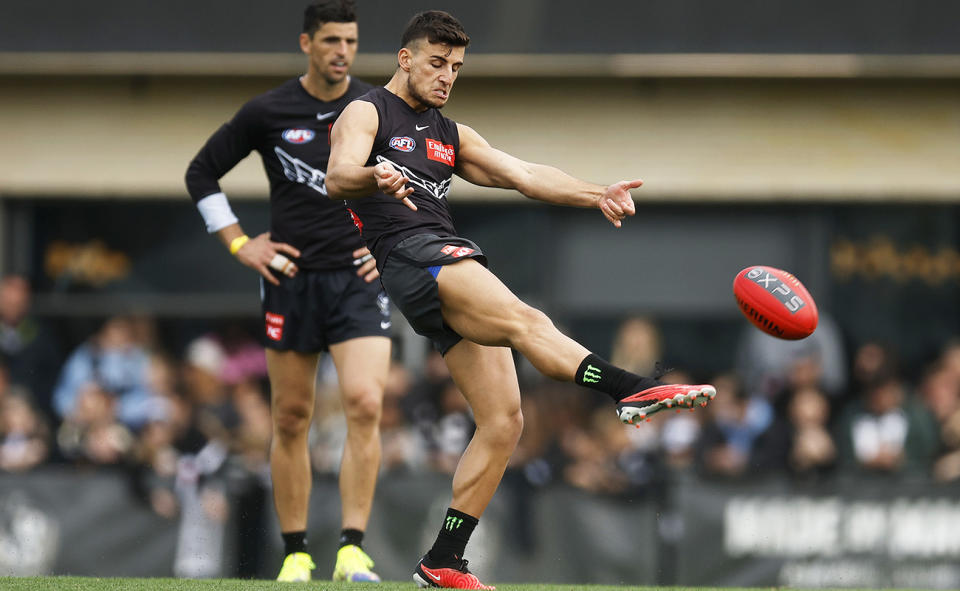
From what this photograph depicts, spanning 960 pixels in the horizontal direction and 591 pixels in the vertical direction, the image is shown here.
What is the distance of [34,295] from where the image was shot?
14148 millimetres

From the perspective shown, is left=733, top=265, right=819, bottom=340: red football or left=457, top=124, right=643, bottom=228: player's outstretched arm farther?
left=457, top=124, right=643, bottom=228: player's outstretched arm

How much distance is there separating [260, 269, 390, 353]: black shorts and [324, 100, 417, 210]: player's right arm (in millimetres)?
1410

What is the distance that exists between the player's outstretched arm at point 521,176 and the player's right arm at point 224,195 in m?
1.38

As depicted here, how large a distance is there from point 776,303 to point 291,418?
2.68 meters

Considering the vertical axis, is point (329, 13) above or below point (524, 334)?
above

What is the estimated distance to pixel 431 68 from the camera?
6238mm

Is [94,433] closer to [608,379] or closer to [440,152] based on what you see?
[440,152]

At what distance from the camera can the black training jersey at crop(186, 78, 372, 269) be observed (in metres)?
7.46

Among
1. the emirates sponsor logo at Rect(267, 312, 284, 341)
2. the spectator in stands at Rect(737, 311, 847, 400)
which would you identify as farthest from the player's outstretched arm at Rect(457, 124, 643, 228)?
the spectator in stands at Rect(737, 311, 847, 400)

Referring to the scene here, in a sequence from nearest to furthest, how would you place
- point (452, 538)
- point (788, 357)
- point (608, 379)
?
point (608, 379) → point (452, 538) → point (788, 357)

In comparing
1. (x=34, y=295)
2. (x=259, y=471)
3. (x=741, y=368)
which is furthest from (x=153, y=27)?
(x=741, y=368)

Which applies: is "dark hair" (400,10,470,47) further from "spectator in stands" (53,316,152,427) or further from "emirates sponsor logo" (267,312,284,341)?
"spectator in stands" (53,316,152,427)

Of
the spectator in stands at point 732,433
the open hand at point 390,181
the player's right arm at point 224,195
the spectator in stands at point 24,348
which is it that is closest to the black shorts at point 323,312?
the player's right arm at point 224,195

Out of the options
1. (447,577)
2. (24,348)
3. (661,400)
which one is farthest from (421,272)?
(24,348)
